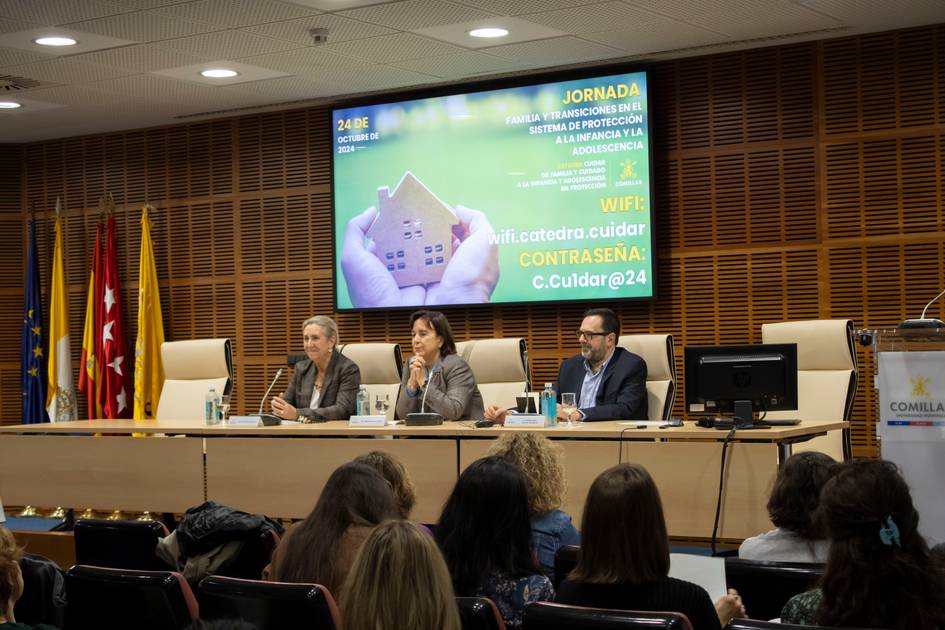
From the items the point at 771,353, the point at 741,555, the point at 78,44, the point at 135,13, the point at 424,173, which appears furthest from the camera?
the point at 424,173

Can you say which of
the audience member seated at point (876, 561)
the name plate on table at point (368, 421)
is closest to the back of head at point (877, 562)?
the audience member seated at point (876, 561)

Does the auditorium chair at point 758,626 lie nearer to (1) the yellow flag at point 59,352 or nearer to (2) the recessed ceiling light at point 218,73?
(2) the recessed ceiling light at point 218,73

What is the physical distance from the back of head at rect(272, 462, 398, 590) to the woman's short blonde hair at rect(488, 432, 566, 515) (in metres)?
0.56

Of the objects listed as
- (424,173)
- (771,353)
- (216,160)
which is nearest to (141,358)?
(216,160)

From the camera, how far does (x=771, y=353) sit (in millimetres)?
5285

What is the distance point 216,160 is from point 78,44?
2467 millimetres

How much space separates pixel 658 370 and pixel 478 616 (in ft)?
13.4

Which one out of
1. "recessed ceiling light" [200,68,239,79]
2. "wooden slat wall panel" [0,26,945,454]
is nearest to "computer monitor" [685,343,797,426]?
"wooden slat wall panel" [0,26,945,454]

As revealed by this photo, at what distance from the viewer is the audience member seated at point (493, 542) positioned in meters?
2.78

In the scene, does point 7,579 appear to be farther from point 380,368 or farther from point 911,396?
point 380,368

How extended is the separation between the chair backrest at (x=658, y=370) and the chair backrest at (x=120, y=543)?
3150mm

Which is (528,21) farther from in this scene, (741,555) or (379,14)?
(741,555)

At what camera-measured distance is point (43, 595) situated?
3.15 meters

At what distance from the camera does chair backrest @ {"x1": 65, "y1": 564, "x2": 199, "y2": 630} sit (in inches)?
109
